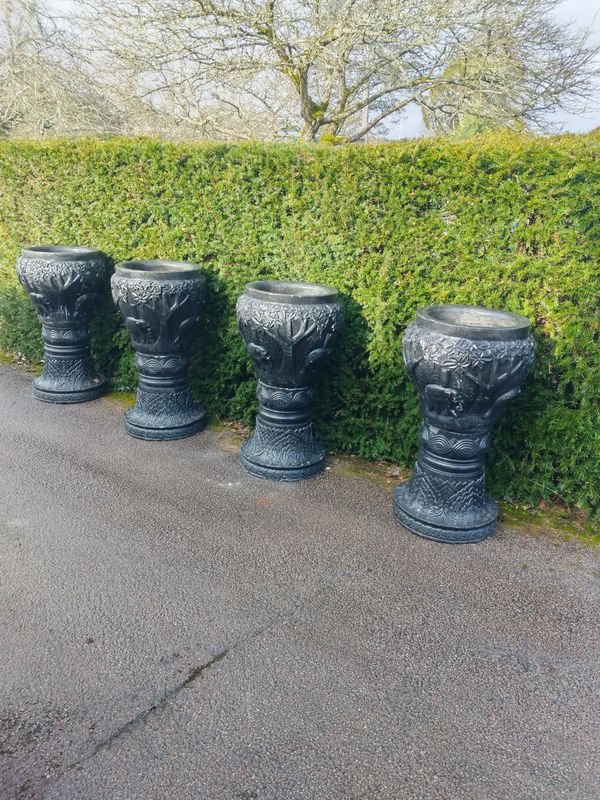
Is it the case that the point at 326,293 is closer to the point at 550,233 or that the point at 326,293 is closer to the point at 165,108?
the point at 550,233

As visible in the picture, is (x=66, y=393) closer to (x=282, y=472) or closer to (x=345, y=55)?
(x=282, y=472)

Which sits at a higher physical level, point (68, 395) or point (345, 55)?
point (345, 55)

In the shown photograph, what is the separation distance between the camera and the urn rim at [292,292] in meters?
3.37

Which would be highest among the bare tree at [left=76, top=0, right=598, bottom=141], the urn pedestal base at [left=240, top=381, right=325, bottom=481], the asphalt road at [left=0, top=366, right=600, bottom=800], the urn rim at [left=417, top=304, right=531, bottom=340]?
the bare tree at [left=76, top=0, right=598, bottom=141]

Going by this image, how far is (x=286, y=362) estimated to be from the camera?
3.49m

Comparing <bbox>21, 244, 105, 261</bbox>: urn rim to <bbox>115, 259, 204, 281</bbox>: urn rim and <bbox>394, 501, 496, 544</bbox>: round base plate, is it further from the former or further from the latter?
<bbox>394, 501, 496, 544</bbox>: round base plate

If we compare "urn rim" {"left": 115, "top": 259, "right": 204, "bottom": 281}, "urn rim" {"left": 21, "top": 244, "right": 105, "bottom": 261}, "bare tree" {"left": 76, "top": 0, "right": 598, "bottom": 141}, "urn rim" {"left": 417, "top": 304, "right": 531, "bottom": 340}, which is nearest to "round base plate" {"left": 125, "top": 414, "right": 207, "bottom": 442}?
"urn rim" {"left": 115, "top": 259, "right": 204, "bottom": 281}

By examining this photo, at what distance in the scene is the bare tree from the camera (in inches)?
274

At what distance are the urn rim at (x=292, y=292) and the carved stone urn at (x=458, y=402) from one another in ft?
2.15

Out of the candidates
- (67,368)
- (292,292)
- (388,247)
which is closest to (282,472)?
(292,292)

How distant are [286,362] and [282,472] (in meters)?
0.76

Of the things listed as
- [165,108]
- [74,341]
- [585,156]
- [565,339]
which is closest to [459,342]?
[565,339]

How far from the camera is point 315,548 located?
9.62ft

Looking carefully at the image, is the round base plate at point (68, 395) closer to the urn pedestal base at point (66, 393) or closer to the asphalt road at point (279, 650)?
the urn pedestal base at point (66, 393)
